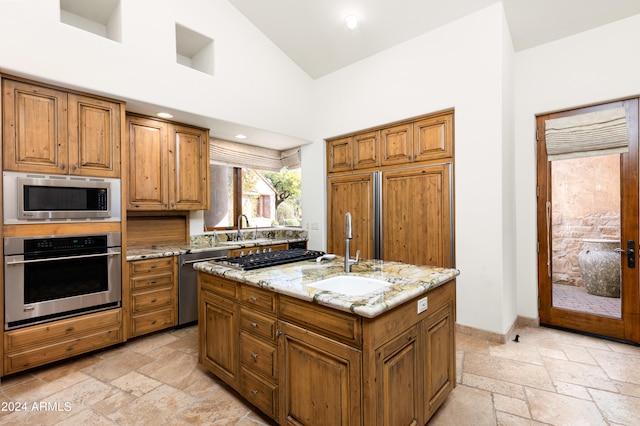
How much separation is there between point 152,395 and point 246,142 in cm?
367

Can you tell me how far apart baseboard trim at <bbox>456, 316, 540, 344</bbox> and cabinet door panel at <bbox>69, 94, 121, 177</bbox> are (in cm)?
392

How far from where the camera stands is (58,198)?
8.71 ft

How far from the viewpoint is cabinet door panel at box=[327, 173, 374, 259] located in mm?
4180

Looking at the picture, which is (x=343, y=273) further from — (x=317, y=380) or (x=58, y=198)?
(x=58, y=198)

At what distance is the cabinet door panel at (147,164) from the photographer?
3375 mm

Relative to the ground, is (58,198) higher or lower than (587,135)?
lower

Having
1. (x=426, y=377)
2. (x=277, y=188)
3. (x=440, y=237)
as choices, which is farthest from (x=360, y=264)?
(x=277, y=188)

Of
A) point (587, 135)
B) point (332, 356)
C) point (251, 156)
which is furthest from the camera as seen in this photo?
point (251, 156)

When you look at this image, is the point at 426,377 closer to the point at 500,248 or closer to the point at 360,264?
the point at 360,264

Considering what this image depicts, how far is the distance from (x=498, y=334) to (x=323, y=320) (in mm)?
2463

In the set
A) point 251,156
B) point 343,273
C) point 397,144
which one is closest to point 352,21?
point 397,144

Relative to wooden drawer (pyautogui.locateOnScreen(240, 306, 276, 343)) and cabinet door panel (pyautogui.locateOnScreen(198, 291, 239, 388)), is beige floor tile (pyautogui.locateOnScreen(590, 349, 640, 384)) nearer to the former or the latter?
wooden drawer (pyautogui.locateOnScreen(240, 306, 276, 343))

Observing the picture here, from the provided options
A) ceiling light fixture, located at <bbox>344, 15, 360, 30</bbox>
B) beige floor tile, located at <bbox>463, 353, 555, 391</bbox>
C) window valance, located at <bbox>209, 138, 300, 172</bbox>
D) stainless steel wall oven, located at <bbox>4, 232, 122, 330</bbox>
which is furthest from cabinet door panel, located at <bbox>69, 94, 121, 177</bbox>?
beige floor tile, located at <bbox>463, 353, 555, 391</bbox>

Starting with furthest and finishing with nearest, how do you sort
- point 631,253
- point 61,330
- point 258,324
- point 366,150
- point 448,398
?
point 366,150 < point 631,253 < point 61,330 < point 448,398 < point 258,324
